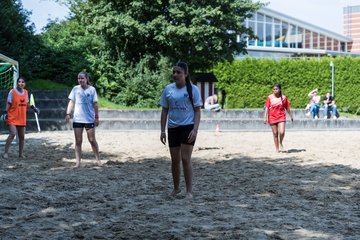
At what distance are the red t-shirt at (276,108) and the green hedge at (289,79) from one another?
20.8 meters

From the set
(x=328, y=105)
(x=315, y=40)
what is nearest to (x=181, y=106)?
(x=328, y=105)

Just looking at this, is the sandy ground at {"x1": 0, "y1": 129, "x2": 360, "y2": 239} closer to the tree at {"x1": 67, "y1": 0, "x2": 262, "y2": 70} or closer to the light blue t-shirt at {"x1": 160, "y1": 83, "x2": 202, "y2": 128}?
the light blue t-shirt at {"x1": 160, "y1": 83, "x2": 202, "y2": 128}

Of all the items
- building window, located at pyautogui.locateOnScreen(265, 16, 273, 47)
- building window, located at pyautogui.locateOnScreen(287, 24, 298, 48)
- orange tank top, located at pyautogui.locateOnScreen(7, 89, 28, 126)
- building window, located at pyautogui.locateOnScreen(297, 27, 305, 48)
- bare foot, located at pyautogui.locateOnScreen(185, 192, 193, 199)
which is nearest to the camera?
bare foot, located at pyautogui.locateOnScreen(185, 192, 193, 199)

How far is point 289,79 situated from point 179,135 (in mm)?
29942

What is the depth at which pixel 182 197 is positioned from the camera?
7500 millimetres

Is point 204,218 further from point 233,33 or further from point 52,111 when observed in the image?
point 233,33

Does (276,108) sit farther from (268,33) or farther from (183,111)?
(268,33)

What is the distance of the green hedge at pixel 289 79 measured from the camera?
→ 1375 inches

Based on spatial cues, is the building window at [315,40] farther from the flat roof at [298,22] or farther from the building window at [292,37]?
the building window at [292,37]

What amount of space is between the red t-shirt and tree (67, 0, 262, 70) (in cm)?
1345

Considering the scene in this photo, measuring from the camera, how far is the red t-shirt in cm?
1377

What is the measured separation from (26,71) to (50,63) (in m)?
1.79

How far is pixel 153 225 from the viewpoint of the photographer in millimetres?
5805

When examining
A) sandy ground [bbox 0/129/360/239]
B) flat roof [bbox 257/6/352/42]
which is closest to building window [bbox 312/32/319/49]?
flat roof [bbox 257/6/352/42]
